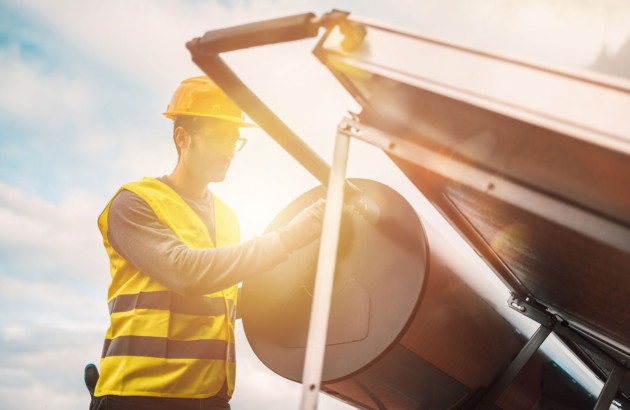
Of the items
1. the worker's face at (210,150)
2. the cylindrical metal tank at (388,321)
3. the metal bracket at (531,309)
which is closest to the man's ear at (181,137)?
the worker's face at (210,150)

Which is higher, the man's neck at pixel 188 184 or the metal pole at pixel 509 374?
the man's neck at pixel 188 184

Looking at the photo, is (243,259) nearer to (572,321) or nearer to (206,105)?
(206,105)

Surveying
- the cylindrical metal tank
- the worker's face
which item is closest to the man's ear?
the worker's face

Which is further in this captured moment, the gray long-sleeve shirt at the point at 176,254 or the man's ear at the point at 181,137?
the man's ear at the point at 181,137

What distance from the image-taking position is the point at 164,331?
1.95 metres

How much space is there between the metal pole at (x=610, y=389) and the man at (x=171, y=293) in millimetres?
1374

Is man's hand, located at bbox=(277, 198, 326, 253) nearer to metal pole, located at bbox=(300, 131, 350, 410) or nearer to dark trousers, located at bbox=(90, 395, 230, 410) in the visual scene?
metal pole, located at bbox=(300, 131, 350, 410)

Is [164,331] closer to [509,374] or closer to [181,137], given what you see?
[181,137]

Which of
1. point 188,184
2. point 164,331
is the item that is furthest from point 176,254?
point 188,184

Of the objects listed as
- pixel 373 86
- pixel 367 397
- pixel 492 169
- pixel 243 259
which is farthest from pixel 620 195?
pixel 367 397

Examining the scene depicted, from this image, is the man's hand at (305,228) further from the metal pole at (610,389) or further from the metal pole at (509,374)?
the metal pole at (610,389)

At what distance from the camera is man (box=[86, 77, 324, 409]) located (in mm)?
1797

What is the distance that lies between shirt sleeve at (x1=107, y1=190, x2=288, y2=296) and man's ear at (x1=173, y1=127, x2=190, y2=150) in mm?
443

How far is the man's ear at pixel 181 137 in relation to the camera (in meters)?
2.44
